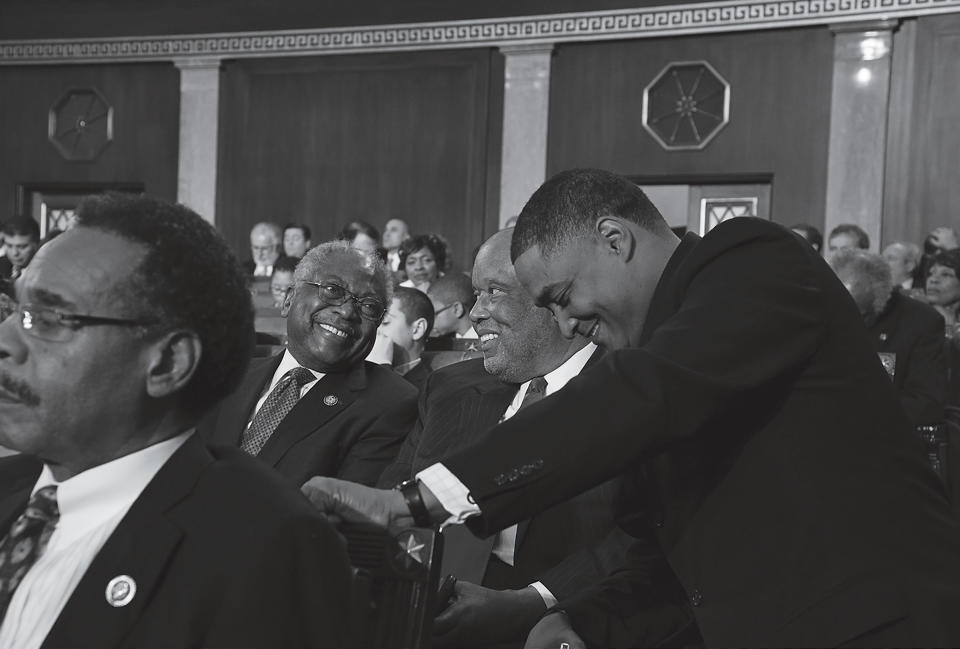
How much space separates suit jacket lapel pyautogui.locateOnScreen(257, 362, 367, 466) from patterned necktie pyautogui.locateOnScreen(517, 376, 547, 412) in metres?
0.54

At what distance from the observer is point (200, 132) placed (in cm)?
1133

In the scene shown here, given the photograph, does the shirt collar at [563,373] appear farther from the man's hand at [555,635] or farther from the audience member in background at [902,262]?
the audience member in background at [902,262]

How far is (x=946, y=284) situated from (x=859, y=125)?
3.18 m

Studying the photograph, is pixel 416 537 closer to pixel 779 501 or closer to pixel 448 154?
pixel 779 501

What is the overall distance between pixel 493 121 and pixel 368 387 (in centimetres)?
750

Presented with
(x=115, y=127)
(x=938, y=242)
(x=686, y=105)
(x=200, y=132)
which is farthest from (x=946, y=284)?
(x=115, y=127)

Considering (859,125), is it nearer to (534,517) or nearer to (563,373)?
(563,373)

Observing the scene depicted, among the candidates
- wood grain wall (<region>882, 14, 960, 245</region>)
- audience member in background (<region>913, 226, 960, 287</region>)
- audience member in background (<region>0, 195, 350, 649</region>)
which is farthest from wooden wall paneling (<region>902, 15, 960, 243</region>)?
audience member in background (<region>0, 195, 350, 649</region>)

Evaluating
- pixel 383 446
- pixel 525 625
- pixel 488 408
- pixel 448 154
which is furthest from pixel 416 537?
pixel 448 154

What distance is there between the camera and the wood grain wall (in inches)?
359

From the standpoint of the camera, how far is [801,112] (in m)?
9.60

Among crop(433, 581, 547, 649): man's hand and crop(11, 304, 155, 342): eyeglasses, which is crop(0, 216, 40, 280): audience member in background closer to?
crop(433, 581, 547, 649): man's hand

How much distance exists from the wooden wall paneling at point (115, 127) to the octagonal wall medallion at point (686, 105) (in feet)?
15.4

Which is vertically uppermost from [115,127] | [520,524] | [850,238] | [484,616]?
[115,127]
